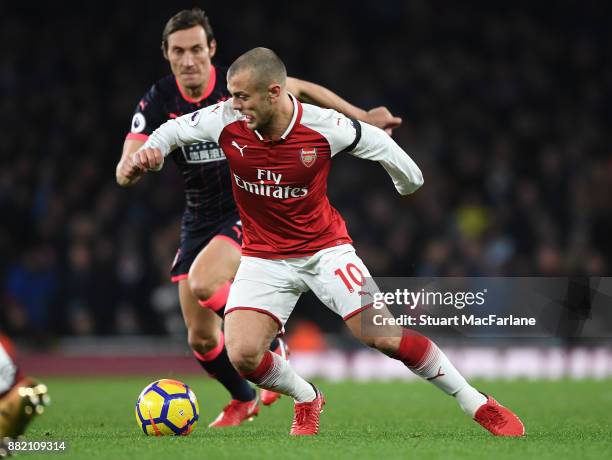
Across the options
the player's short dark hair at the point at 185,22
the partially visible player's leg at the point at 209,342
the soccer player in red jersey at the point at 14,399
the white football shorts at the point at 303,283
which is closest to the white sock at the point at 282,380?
the white football shorts at the point at 303,283

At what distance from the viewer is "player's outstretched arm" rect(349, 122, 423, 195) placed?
5.62m

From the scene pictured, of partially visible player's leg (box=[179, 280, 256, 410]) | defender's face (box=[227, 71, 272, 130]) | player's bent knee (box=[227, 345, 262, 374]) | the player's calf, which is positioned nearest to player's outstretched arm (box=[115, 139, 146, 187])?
defender's face (box=[227, 71, 272, 130])

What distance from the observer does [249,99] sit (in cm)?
545

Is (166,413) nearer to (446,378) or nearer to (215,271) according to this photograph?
(215,271)

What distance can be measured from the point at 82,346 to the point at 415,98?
6019mm

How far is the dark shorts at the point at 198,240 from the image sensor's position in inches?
270

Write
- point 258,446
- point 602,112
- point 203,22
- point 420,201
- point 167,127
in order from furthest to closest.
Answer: point 602,112 → point 420,201 → point 203,22 → point 167,127 → point 258,446

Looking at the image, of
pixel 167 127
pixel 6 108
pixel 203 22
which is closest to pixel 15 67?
pixel 6 108

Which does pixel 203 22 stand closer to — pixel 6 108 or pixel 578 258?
pixel 578 258

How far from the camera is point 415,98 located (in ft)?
51.7

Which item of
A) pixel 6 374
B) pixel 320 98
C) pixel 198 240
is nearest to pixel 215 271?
pixel 198 240

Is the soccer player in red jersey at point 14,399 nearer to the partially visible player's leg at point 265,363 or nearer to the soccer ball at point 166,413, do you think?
the partially visible player's leg at point 265,363

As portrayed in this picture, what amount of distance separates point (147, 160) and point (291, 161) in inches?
29.1

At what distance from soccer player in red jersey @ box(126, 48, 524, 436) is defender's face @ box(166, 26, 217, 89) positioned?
94 cm
